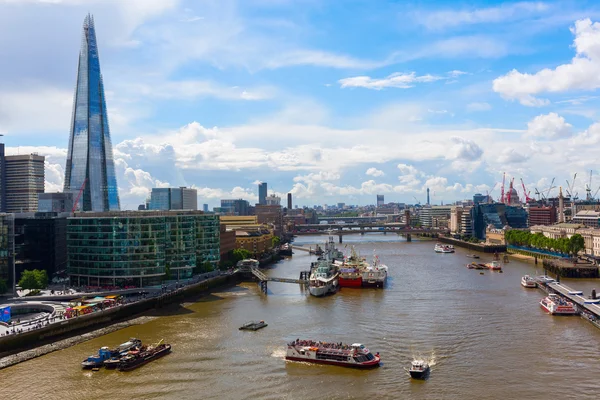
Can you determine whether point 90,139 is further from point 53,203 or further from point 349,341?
point 349,341

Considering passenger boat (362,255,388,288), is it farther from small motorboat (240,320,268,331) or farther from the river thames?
small motorboat (240,320,268,331)

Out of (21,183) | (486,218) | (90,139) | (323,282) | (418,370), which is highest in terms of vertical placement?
(90,139)

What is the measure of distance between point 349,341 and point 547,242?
82.8 m

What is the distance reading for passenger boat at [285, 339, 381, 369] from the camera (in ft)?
128

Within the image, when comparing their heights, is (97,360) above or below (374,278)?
below

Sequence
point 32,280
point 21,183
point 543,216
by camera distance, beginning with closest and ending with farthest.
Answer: point 32,280 → point 21,183 → point 543,216

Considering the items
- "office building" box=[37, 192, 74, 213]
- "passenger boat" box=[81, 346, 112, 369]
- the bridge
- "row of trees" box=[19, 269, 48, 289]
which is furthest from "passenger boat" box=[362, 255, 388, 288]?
"office building" box=[37, 192, 74, 213]

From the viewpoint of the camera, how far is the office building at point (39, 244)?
232 feet

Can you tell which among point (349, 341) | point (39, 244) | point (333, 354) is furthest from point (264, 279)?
point (333, 354)

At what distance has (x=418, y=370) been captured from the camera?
3597cm

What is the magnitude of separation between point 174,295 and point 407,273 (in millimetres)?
40727

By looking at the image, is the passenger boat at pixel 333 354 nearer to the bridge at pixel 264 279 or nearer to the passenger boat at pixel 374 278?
the bridge at pixel 264 279

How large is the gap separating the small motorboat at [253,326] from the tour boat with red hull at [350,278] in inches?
1099

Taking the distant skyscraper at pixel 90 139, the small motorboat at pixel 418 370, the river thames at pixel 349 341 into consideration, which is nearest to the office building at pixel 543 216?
the river thames at pixel 349 341
